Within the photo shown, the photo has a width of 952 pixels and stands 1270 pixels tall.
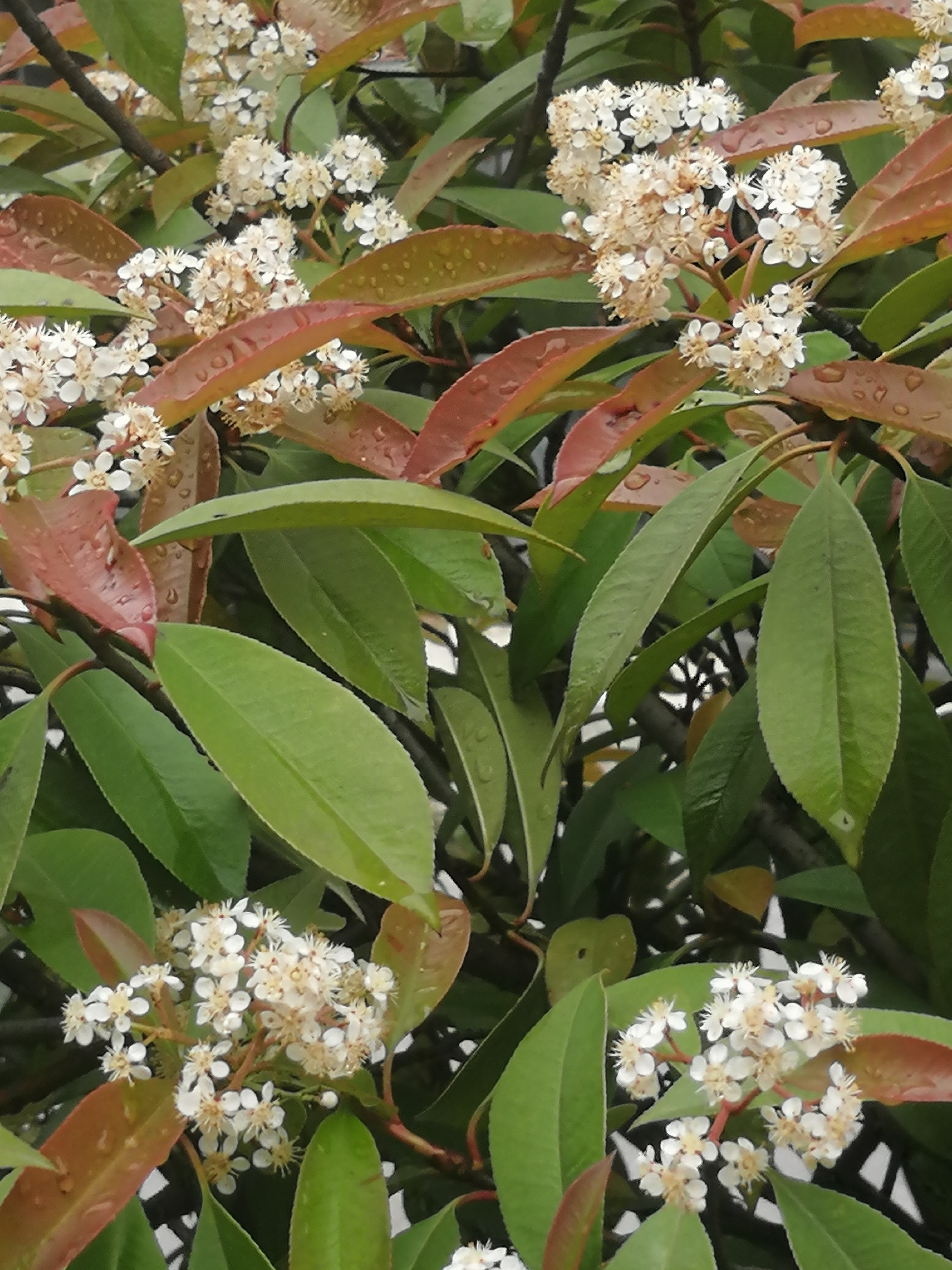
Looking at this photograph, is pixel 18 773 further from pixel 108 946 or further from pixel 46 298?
pixel 46 298

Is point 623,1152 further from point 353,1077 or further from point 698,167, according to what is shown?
point 698,167

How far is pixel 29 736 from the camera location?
52 centimetres

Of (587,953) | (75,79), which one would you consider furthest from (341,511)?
(75,79)

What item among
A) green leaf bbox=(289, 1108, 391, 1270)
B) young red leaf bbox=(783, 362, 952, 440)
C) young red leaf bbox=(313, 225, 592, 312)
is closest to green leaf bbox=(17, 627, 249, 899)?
green leaf bbox=(289, 1108, 391, 1270)

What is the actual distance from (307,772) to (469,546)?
0.76 feet

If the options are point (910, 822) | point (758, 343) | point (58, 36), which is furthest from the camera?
point (58, 36)

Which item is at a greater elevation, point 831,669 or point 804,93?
point 804,93

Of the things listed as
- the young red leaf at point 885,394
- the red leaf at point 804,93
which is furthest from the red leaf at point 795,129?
the young red leaf at point 885,394

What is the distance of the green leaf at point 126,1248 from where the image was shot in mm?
496

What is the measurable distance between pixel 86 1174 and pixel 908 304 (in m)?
0.52

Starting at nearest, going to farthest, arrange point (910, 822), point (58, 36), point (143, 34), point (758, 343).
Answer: point (758, 343)
point (910, 822)
point (143, 34)
point (58, 36)

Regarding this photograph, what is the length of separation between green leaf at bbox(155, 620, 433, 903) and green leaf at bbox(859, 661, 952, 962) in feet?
0.95

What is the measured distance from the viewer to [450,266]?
565 mm

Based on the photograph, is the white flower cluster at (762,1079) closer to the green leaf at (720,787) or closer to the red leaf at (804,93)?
the green leaf at (720,787)
